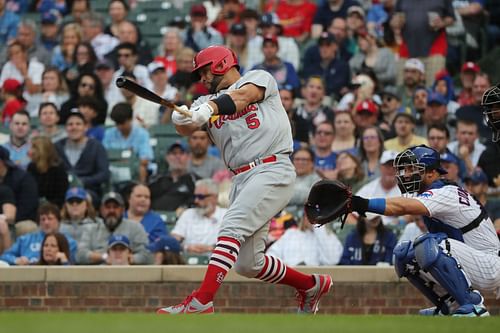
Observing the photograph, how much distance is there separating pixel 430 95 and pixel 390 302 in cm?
329

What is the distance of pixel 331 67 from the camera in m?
14.3

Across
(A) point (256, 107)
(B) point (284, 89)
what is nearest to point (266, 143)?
(A) point (256, 107)

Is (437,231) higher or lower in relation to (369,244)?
higher

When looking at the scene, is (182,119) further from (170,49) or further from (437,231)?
(170,49)

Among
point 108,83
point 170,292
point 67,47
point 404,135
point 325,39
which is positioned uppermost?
→ point 67,47

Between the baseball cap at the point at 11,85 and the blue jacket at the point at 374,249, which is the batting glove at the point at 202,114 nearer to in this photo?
the blue jacket at the point at 374,249

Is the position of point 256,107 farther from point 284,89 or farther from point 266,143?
point 284,89

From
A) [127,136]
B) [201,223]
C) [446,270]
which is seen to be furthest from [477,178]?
[127,136]

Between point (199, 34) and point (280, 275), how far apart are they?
731cm

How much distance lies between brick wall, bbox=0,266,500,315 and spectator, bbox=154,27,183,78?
458 cm

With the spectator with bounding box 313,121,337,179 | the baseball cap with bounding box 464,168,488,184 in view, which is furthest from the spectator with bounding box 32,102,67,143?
the baseball cap with bounding box 464,168,488,184

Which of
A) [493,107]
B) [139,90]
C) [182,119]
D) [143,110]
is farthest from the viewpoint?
[143,110]

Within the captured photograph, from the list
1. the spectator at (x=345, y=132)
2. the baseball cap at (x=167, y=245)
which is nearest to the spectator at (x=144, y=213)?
the baseball cap at (x=167, y=245)

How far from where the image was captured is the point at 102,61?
15.0 meters
